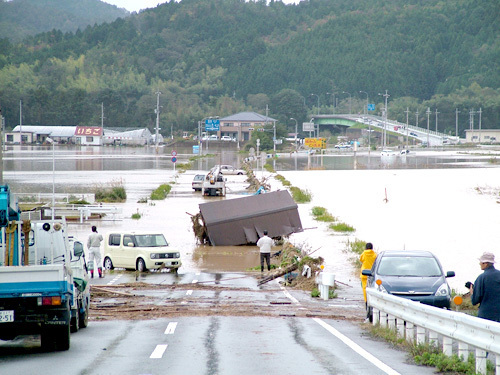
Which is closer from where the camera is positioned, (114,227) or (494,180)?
(114,227)

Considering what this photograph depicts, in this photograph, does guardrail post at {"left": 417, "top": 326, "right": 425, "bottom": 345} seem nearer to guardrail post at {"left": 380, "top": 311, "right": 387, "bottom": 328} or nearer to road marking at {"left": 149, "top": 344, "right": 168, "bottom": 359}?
guardrail post at {"left": 380, "top": 311, "right": 387, "bottom": 328}

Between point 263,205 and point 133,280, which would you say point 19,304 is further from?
point 263,205

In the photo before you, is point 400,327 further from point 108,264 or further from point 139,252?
point 108,264

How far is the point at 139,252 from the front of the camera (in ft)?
81.3

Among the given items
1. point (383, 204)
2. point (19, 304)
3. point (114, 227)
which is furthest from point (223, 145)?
point (19, 304)

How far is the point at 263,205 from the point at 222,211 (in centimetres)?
173

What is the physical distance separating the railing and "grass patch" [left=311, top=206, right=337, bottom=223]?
2658 centimetres

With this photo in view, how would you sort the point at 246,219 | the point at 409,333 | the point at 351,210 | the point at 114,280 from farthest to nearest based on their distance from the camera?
the point at 351,210 → the point at 246,219 → the point at 114,280 → the point at 409,333

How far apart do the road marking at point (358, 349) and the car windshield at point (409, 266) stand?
5.83 feet

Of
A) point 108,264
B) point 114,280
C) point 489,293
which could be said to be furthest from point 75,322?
point 108,264

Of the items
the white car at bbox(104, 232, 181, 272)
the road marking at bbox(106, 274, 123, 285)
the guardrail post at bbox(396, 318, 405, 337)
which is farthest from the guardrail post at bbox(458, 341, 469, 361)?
the white car at bbox(104, 232, 181, 272)

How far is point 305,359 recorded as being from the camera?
10.3m

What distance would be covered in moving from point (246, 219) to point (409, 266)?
15668 mm

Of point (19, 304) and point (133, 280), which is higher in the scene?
point (19, 304)
